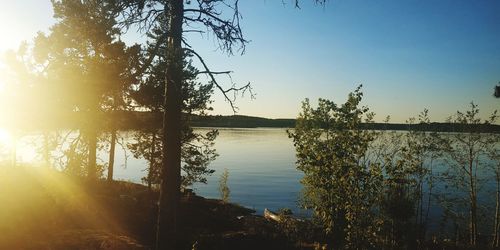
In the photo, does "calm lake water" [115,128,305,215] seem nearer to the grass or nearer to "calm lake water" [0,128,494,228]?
"calm lake water" [0,128,494,228]

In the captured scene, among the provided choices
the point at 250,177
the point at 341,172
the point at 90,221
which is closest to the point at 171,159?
the point at 341,172

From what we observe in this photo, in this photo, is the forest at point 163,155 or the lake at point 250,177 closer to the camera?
the forest at point 163,155

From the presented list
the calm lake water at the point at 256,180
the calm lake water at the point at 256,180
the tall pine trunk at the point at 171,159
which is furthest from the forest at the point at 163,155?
the calm lake water at the point at 256,180

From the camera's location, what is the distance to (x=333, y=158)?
1553cm

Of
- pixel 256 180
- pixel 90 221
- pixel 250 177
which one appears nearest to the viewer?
pixel 90 221

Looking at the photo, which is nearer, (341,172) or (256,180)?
(341,172)

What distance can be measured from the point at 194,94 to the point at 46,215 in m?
15.4

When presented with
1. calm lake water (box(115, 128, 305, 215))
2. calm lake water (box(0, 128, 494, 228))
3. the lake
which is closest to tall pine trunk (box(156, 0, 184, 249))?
the lake

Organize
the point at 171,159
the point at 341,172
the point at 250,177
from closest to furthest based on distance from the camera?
the point at 171,159 < the point at 341,172 < the point at 250,177

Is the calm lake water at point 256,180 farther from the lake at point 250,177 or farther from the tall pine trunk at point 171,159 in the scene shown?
the tall pine trunk at point 171,159

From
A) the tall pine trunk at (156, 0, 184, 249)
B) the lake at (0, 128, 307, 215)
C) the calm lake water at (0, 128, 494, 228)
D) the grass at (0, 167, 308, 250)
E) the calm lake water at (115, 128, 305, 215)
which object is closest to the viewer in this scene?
the tall pine trunk at (156, 0, 184, 249)

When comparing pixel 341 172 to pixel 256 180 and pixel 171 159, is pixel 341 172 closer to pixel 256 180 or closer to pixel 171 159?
pixel 171 159

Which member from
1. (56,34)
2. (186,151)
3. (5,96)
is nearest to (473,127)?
(186,151)

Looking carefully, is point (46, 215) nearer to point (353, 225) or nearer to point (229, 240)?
point (229, 240)
